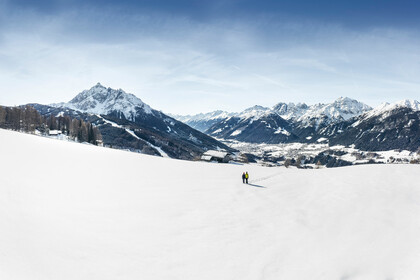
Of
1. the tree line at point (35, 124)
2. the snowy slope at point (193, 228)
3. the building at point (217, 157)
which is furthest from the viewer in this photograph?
the tree line at point (35, 124)

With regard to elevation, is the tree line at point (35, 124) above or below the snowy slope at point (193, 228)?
above

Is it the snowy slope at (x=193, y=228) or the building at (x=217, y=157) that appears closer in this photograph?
the snowy slope at (x=193, y=228)

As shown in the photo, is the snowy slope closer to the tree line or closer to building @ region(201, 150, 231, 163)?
building @ region(201, 150, 231, 163)

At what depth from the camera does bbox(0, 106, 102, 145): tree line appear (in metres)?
122

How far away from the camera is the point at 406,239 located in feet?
57.5

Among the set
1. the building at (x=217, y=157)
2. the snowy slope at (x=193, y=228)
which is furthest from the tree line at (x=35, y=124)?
the snowy slope at (x=193, y=228)

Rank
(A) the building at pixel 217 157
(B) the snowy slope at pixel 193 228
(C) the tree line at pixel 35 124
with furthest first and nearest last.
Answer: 1. (C) the tree line at pixel 35 124
2. (A) the building at pixel 217 157
3. (B) the snowy slope at pixel 193 228

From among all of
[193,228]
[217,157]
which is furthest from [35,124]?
[193,228]

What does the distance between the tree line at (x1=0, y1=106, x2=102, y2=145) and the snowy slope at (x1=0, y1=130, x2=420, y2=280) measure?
119833 millimetres

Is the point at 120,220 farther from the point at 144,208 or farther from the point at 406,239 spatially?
the point at 406,239

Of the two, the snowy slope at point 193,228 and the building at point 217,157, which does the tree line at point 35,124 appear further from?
the snowy slope at point 193,228

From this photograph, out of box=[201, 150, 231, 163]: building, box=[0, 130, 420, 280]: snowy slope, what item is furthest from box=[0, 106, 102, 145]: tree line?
box=[0, 130, 420, 280]: snowy slope

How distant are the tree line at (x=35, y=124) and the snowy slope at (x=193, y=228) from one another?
11983 cm

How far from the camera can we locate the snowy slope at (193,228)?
12.8 metres
